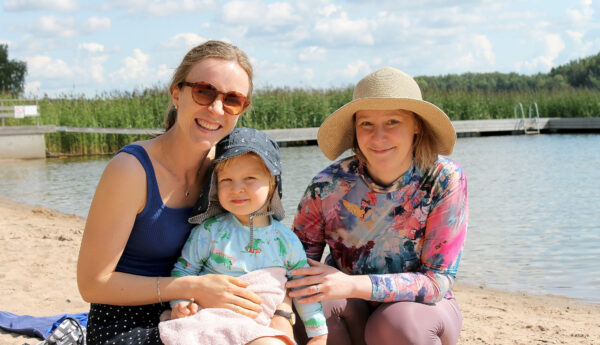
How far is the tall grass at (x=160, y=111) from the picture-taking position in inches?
683

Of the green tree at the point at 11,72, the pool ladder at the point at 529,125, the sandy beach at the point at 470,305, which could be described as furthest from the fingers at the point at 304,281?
the green tree at the point at 11,72

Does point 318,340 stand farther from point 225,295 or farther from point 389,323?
point 225,295

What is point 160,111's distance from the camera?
57.8ft

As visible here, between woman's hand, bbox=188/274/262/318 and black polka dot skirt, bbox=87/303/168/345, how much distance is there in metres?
0.21

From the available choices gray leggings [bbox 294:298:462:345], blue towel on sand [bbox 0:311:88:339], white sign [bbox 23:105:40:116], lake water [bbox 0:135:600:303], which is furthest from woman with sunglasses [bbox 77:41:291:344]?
white sign [bbox 23:105:40:116]

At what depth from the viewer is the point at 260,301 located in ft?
7.24

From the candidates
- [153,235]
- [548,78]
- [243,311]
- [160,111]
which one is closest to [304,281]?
[243,311]

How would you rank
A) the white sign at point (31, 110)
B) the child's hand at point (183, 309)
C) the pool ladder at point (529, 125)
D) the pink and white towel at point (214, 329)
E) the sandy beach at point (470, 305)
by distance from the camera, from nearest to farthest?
the pink and white towel at point (214, 329)
the child's hand at point (183, 309)
the sandy beach at point (470, 305)
the white sign at point (31, 110)
the pool ladder at point (529, 125)

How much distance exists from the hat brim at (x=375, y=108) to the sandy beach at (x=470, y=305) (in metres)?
1.62

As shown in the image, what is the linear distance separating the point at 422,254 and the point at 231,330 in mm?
925

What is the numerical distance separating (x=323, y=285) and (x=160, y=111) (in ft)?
52.4

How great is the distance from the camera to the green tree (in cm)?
3709

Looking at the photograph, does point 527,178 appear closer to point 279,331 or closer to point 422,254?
point 422,254

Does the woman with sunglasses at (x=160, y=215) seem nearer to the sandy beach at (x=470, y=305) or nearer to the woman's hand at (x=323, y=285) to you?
the woman's hand at (x=323, y=285)
